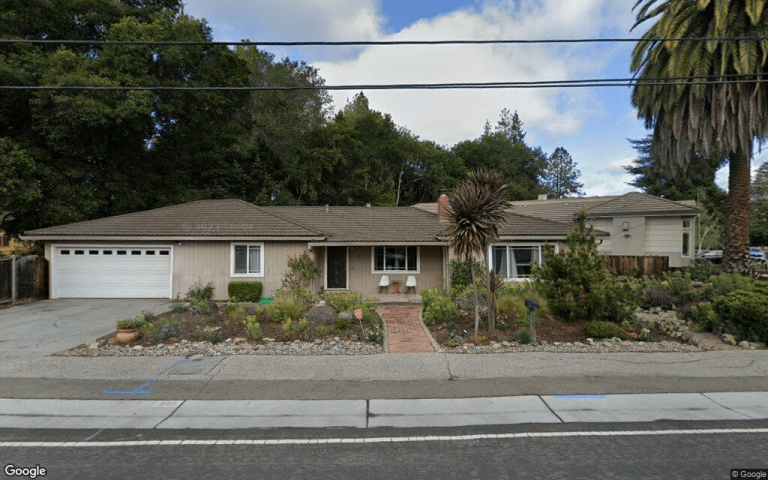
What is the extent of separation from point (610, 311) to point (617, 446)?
6571 millimetres

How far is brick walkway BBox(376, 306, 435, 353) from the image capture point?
904cm

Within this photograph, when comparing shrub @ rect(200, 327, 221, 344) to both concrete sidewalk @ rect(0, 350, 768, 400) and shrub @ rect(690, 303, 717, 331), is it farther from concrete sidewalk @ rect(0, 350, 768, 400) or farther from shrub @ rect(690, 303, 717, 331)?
shrub @ rect(690, 303, 717, 331)

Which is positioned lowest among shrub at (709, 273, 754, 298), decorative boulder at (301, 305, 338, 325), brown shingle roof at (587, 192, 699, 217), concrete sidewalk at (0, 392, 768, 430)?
concrete sidewalk at (0, 392, 768, 430)

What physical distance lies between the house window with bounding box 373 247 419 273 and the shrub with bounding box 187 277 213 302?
6.60 metres

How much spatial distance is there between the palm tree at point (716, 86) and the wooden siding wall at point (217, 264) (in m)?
14.1

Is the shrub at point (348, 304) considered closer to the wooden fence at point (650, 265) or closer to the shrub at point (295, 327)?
the shrub at point (295, 327)

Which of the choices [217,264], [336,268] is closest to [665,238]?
[336,268]

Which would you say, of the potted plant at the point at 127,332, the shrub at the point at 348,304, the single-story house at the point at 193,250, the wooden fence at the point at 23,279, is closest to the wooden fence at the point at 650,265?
the single-story house at the point at 193,250

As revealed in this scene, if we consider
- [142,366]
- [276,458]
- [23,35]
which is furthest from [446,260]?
[23,35]

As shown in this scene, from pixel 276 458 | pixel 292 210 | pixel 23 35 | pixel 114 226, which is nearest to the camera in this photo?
pixel 276 458

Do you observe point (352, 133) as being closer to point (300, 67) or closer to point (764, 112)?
point (300, 67)

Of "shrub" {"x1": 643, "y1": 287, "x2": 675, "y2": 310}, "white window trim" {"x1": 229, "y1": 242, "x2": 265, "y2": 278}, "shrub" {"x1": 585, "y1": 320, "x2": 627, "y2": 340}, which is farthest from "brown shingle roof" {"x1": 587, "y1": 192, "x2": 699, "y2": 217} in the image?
"white window trim" {"x1": 229, "y1": 242, "x2": 265, "y2": 278}

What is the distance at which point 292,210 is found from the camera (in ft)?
67.4

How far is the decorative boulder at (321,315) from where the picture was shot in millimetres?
10555
